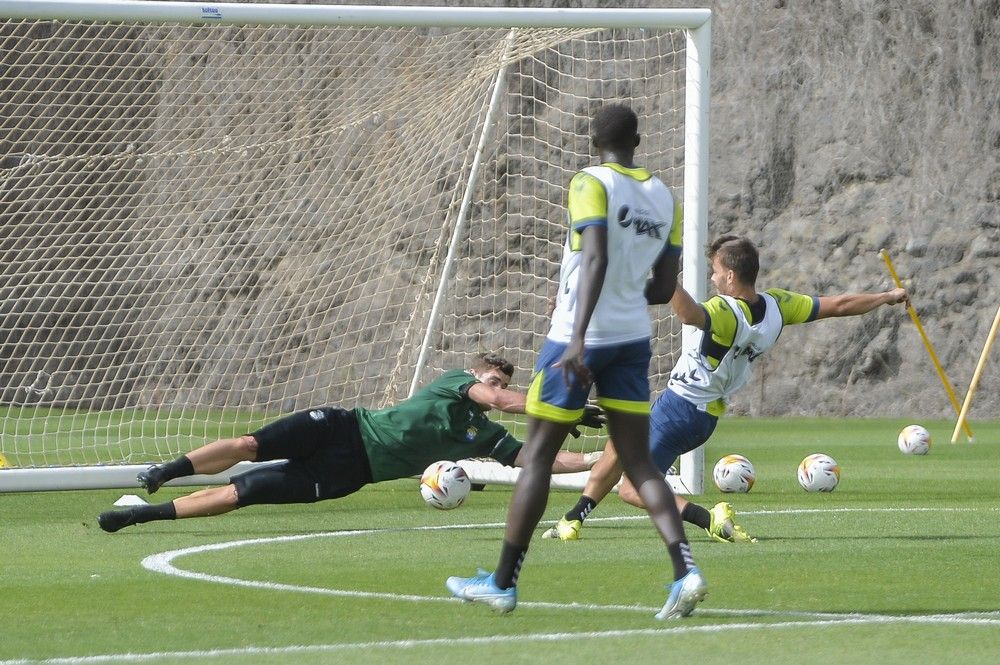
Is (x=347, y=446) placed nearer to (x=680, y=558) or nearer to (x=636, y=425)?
(x=636, y=425)

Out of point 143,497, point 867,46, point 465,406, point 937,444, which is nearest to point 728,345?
point 465,406

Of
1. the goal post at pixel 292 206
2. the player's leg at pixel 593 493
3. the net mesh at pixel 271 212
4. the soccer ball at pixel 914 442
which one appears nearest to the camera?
the player's leg at pixel 593 493

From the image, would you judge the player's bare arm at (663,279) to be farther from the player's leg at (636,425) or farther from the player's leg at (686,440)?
the player's leg at (686,440)

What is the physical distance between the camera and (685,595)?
5230mm

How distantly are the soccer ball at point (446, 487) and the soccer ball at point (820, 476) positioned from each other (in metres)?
2.76

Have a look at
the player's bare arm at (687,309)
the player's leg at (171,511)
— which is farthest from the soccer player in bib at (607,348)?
the player's leg at (171,511)

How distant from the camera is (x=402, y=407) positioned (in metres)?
8.46

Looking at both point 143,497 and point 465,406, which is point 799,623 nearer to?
point 465,406

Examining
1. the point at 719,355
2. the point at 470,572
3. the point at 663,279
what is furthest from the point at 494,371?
the point at 663,279

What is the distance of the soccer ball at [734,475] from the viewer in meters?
10.4

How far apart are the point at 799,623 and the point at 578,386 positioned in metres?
1.10

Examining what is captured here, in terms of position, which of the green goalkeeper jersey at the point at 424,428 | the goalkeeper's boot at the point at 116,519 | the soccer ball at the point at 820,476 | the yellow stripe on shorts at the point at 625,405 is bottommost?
the soccer ball at the point at 820,476

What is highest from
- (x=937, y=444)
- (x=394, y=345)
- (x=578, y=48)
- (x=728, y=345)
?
(x=578, y=48)

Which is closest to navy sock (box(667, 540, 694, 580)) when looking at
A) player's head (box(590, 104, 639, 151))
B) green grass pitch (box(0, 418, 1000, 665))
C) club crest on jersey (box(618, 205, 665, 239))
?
green grass pitch (box(0, 418, 1000, 665))
